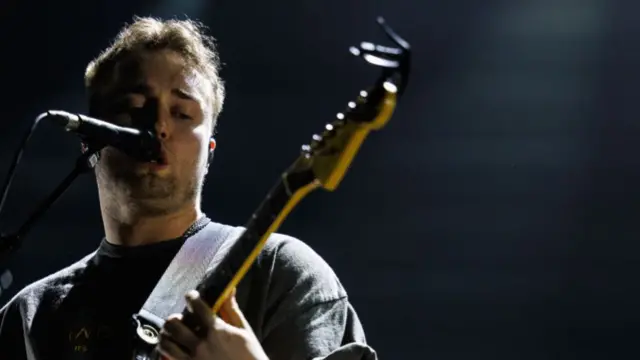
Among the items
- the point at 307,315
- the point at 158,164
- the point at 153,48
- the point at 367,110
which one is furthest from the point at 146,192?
the point at 367,110

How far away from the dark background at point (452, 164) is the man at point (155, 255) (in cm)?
80

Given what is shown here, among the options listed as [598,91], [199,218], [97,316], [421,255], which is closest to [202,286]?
[97,316]

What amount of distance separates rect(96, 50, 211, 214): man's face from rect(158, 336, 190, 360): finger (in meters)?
0.50

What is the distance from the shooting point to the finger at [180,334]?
1.20m

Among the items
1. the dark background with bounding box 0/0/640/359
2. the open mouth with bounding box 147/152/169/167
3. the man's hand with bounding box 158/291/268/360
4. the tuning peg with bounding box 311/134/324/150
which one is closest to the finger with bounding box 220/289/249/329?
the man's hand with bounding box 158/291/268/360

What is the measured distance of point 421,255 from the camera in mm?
2639

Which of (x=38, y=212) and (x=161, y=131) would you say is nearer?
(x=38, y=212)

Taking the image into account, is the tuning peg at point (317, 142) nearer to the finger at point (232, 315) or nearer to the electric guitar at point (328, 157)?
the electric guitar at point (328, 157)

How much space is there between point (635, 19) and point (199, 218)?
1.53 metres

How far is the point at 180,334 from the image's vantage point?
47.7 inches

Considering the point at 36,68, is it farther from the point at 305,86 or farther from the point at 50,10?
the point at 305,86

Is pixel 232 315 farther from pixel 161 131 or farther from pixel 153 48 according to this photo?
pixel 153 48

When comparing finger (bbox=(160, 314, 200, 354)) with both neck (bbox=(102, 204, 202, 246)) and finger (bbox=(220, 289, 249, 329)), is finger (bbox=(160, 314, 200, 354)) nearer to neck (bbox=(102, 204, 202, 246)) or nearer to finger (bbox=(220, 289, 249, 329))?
finger (bbox=(220, 289, 249, 329))

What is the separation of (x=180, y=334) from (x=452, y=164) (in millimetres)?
1555
